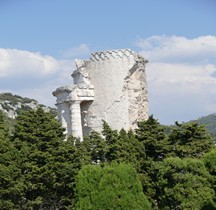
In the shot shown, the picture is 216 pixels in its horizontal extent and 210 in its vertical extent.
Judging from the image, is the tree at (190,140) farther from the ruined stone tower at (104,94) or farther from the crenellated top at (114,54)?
the crenellated top at (114,54)

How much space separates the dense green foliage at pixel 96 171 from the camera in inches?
781

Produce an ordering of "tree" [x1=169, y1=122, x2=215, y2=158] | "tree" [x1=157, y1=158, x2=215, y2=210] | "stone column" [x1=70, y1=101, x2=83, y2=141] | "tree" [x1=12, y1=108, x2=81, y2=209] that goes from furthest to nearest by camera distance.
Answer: "stone column" [x1=70, y1=101, x2=83, y2=141]
"tree" [x1=169, y1=122, x2=215, y2=158]
"tree" [x1=157, y1=158, x2=215, y2=210]
"tree" [x1=12, y1=108, x2=81, y2=209]

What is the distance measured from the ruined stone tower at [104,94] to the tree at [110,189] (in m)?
5.16

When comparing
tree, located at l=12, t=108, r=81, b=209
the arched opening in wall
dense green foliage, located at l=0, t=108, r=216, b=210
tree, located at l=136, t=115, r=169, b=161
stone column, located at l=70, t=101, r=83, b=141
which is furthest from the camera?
the arched opening in wall

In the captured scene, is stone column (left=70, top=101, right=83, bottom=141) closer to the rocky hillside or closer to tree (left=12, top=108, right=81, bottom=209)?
tree (left=12, top=108, right=81, bottom=209)

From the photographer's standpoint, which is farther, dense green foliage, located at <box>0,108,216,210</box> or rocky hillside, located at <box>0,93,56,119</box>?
rocky hillside, located at <box>0,93,56,119</box>

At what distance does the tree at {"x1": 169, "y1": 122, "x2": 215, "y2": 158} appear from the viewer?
77.9 feet

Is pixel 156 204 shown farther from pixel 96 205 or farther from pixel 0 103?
pixel 0 103

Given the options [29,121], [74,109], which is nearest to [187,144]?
[74,109]

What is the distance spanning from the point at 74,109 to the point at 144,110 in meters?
3.83

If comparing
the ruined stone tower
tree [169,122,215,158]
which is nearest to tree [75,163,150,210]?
tree [169,122,215,158]

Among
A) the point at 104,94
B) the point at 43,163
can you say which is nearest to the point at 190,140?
the point at 104,94

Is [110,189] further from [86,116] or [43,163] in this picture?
[86,116]

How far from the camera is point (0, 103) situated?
258 feet
